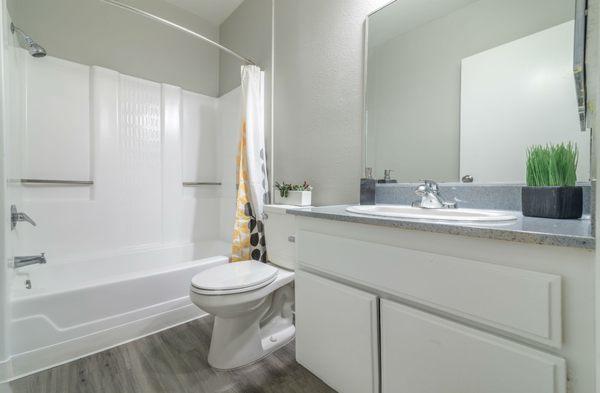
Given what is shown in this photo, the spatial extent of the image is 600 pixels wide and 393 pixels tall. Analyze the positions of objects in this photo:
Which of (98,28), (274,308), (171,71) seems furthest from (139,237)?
(98,28)

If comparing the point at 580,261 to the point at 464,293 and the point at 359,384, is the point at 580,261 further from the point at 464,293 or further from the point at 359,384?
the point at 359,384

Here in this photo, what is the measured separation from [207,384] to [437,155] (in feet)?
5.09

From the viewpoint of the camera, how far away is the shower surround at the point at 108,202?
1396mm

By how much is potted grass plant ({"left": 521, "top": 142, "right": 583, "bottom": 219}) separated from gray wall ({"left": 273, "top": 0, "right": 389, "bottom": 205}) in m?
0.79

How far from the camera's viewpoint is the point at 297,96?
1.88 metres

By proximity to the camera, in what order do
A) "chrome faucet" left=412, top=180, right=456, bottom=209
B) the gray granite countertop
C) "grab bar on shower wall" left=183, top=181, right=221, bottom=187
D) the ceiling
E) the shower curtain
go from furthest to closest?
1. "grab bar on shower wall" left=183, top=181, right=221, bottom=187
2. the ceiling
3. the shower curtain
4. "chrome faucet" left=412, top=180, right=456, bottom=209
5. the gray granite countertop

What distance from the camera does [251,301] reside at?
131cm

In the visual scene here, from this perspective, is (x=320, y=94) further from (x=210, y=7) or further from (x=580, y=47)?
(x=210, y=7)

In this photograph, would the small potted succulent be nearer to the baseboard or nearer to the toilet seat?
the toilet seat

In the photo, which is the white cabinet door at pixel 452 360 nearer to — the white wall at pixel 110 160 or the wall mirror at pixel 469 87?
the wall mirror at pixel 469 87

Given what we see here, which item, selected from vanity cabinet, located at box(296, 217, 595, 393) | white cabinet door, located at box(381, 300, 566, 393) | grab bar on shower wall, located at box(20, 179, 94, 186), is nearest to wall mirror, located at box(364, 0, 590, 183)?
vanity cabinet, located at box(296, 217, 595, 393)

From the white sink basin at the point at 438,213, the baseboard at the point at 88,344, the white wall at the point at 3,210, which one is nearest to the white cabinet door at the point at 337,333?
the white sink basin at the point at 438,213

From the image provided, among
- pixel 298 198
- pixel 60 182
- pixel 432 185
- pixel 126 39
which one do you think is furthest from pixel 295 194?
pixel 126 39

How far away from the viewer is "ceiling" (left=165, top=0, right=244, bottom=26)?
7.82 ft
